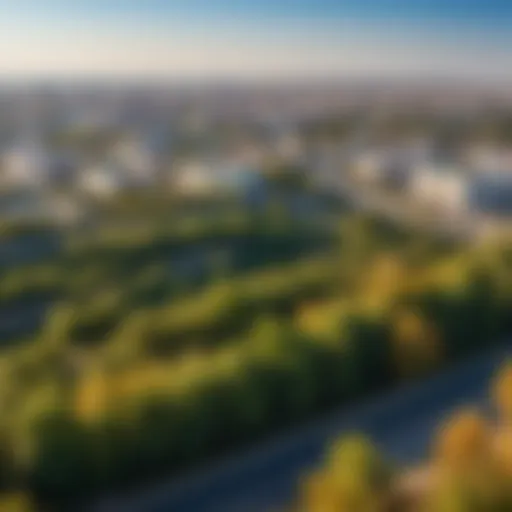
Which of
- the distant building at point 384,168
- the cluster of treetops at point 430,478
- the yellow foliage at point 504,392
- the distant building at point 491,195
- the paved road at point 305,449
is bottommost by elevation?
the cluster of treetops at point 430,478

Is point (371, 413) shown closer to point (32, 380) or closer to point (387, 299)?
point (387, 299)

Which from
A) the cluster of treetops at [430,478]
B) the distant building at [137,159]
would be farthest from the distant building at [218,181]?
the cluster of treetops at [430,478]

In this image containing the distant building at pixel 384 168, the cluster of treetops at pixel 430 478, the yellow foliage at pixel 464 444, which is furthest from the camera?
the distant building at pixel 384 168

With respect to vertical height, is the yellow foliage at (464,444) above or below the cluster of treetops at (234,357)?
below

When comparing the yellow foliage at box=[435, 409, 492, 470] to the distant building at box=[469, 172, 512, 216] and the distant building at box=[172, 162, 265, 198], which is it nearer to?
the distant building at box=[469, 172, 512, 216]

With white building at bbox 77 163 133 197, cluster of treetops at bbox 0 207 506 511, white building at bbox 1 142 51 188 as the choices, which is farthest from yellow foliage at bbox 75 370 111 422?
white building at bbox 1 142 51 188

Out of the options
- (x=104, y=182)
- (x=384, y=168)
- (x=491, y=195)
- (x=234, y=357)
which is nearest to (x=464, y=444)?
(x=234, y=357)

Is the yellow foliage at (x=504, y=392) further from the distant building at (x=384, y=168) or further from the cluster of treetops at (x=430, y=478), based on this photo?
the distant building at (x=384, y=168)
